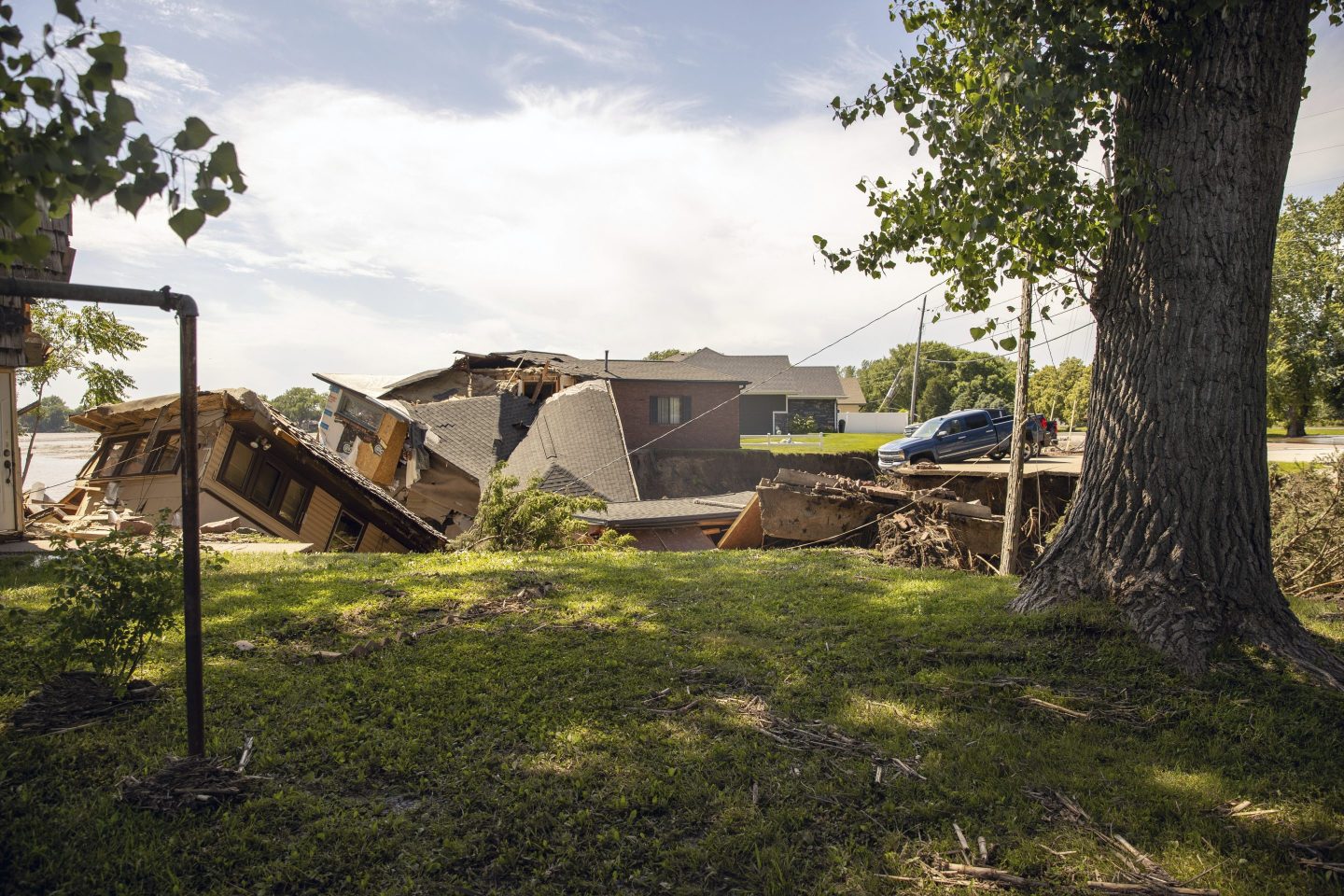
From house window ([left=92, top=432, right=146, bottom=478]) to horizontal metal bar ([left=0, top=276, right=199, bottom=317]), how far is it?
64.0ft

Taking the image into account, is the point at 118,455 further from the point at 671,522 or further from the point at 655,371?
the point at 655,371

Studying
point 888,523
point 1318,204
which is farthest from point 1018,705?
point 1318,204

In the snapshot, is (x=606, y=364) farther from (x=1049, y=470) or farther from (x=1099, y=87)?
(x=1099, y=87)

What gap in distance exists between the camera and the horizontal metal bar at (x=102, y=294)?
9.68 feet

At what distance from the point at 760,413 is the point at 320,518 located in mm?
44129

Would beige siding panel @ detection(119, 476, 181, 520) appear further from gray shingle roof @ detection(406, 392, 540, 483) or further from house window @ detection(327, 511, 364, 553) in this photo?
gray shingle roof @ detection(406, 392, 540, 483)

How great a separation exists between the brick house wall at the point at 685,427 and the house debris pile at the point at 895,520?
2428 cm

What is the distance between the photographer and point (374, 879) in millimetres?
2840

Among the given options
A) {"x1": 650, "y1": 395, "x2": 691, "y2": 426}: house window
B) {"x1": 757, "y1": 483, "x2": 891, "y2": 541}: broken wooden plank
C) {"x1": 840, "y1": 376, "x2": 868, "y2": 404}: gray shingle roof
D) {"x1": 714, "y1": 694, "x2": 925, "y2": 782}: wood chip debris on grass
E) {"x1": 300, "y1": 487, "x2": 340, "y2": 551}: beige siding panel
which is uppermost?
{"x1": 840, "y1": 376, "x2": 868, "y2": 404}: gray shingle roof

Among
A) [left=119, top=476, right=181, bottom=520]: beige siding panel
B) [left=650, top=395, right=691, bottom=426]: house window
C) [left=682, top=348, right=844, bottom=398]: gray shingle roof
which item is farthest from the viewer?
[left=682, top=348, right=844, bottom=398]: gray shingle roof

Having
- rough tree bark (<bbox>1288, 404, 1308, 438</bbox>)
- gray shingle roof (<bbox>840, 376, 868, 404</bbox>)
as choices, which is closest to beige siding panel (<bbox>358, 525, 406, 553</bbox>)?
rough tree bark (<bbox>1288, 404, 1308, 438</bbox>)

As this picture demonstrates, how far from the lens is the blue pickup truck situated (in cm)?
2536

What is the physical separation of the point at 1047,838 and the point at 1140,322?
12.0 ft

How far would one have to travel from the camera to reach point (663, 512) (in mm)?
21922
